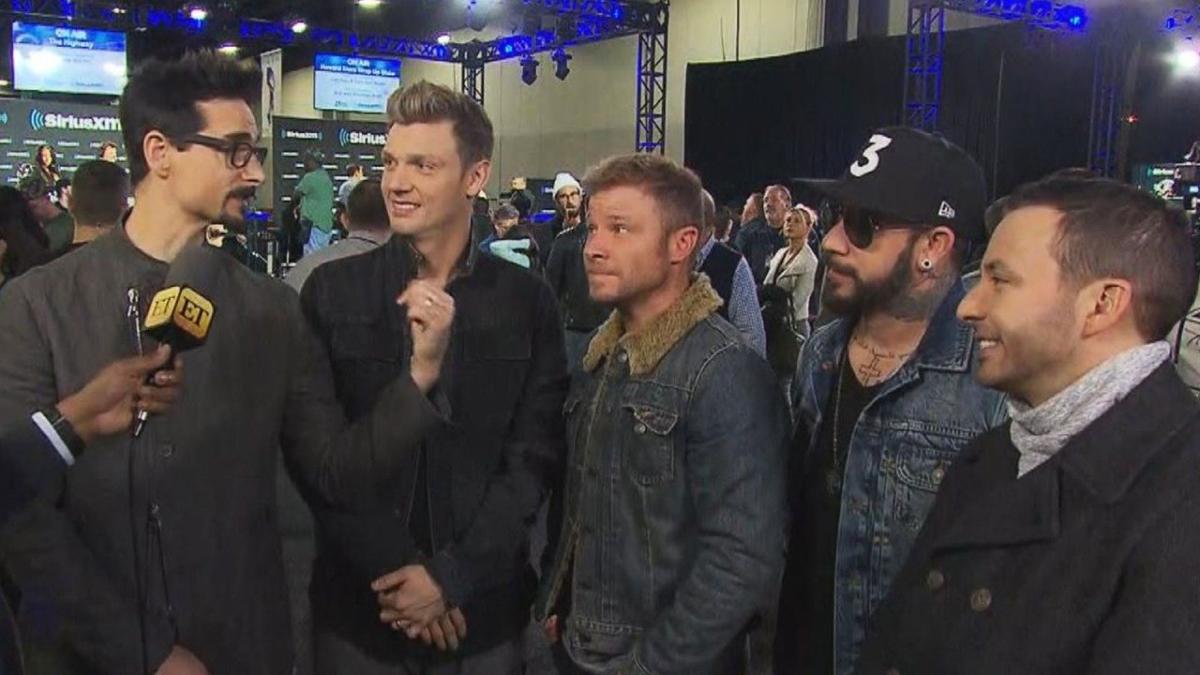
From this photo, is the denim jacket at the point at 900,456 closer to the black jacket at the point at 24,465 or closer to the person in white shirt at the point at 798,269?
the black jacket at the point at 24,465

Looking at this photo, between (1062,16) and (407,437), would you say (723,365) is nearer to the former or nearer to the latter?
(407,437)

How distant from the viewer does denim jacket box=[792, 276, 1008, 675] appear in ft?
5.51

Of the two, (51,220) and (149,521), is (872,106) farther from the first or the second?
(149,521)

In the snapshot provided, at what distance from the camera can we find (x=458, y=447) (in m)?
2.01

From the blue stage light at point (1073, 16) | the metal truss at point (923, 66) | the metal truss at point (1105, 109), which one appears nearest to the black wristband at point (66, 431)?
the metal truss at point (923, 66)

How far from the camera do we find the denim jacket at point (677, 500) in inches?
67.9

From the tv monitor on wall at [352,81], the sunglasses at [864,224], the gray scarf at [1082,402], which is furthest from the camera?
the tv monitor on wall at [352,81]

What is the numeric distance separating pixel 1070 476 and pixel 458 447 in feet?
3.74

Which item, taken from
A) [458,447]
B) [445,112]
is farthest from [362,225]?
[458,447]

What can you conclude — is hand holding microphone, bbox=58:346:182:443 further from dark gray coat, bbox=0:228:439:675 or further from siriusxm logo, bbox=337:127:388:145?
siriusxm logo, bbox=337:127:388:145

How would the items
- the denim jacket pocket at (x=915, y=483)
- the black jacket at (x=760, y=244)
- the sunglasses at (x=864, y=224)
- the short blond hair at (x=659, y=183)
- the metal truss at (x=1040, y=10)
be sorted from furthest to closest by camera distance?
the metal truss at (x=1040, y=10) → the black jacket at (x=760, y=244) → the short blond hair at (x=659, y=183) → the sunglasses at (x=864, y=224) → the denim jacket pocket at (x=915, y=483)

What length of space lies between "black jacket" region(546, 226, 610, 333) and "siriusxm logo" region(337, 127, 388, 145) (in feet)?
44.3

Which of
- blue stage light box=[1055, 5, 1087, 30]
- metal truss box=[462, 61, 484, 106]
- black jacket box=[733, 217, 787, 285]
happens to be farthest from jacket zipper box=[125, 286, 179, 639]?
metal truss box=[462, 61, 484, 106]

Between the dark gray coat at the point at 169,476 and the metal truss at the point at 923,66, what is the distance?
35.5ft
